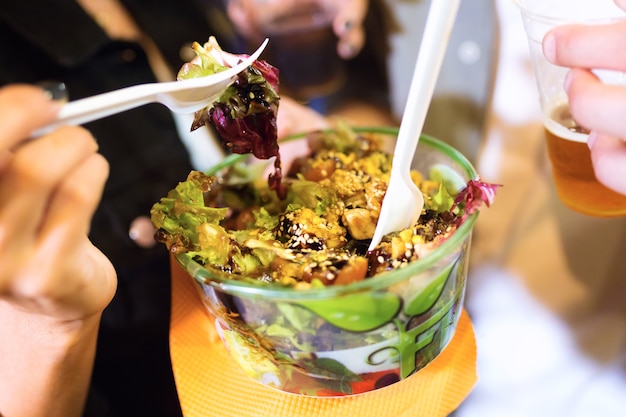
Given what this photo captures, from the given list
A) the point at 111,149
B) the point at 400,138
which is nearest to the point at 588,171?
the point at 400,138

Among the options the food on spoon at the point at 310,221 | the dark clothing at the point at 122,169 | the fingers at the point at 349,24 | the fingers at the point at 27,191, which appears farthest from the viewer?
the fingers at the point at 349,24

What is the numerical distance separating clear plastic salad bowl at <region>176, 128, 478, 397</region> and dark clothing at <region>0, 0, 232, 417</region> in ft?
1.08

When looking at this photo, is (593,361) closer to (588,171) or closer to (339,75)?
(588,171)

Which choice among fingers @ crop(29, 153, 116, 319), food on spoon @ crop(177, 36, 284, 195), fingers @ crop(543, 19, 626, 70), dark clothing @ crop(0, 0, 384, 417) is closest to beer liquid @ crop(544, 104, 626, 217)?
fingers @ crop(543, 19, 626, 70)

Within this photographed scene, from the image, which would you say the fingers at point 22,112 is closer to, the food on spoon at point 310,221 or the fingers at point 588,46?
the food on spoon at point 310,221

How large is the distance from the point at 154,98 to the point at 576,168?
1.47 feet

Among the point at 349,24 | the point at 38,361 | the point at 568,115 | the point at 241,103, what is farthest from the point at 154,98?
the point at 349,24

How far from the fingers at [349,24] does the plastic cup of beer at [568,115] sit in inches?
19.0

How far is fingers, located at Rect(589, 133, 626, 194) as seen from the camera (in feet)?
1.48

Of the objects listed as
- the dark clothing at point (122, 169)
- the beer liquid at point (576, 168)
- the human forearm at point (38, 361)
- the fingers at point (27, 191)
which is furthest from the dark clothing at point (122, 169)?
the beer liquid at point (576, 168)

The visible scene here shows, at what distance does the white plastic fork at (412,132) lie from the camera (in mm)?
440

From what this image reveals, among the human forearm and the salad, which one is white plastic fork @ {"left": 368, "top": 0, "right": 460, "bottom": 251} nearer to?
the salad

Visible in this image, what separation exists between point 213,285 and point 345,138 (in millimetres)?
281

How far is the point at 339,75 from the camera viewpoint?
120 cm
